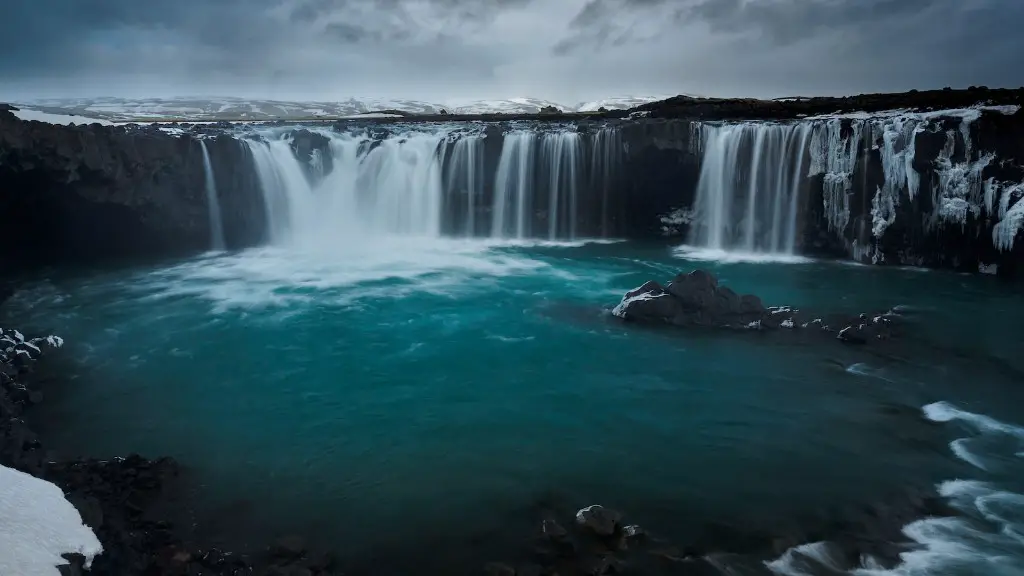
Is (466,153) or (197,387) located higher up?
(466,153)

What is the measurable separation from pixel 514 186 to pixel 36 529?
2269cm

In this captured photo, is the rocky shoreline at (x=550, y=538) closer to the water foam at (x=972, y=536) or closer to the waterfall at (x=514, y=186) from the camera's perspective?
the water foam at (x=972, y=536)

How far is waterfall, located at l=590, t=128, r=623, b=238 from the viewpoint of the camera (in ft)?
86.9

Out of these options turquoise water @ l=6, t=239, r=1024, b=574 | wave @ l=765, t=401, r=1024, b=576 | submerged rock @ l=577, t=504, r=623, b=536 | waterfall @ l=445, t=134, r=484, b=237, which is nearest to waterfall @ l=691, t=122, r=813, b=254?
turquoise water @ l=6, t=239, r=1024, b=574

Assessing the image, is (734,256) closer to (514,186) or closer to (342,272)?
(514,186)

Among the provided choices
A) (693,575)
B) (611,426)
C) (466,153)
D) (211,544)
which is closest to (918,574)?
(693,575)

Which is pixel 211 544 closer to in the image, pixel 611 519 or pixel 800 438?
pixel 611 519

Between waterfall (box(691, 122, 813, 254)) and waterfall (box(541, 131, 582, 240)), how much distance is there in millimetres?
4693

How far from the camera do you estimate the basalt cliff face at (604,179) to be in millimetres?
20500

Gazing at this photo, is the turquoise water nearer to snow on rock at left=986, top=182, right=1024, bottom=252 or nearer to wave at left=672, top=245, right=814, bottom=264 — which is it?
snow on rock at left=986, top=182, right=1024, bottom=252

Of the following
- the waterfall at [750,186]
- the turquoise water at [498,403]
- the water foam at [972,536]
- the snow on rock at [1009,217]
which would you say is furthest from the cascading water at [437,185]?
the water foam at [972,536]

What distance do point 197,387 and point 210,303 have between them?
6.33m

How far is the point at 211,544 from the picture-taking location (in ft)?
25.0

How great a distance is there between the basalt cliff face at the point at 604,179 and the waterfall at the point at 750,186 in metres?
0.05
